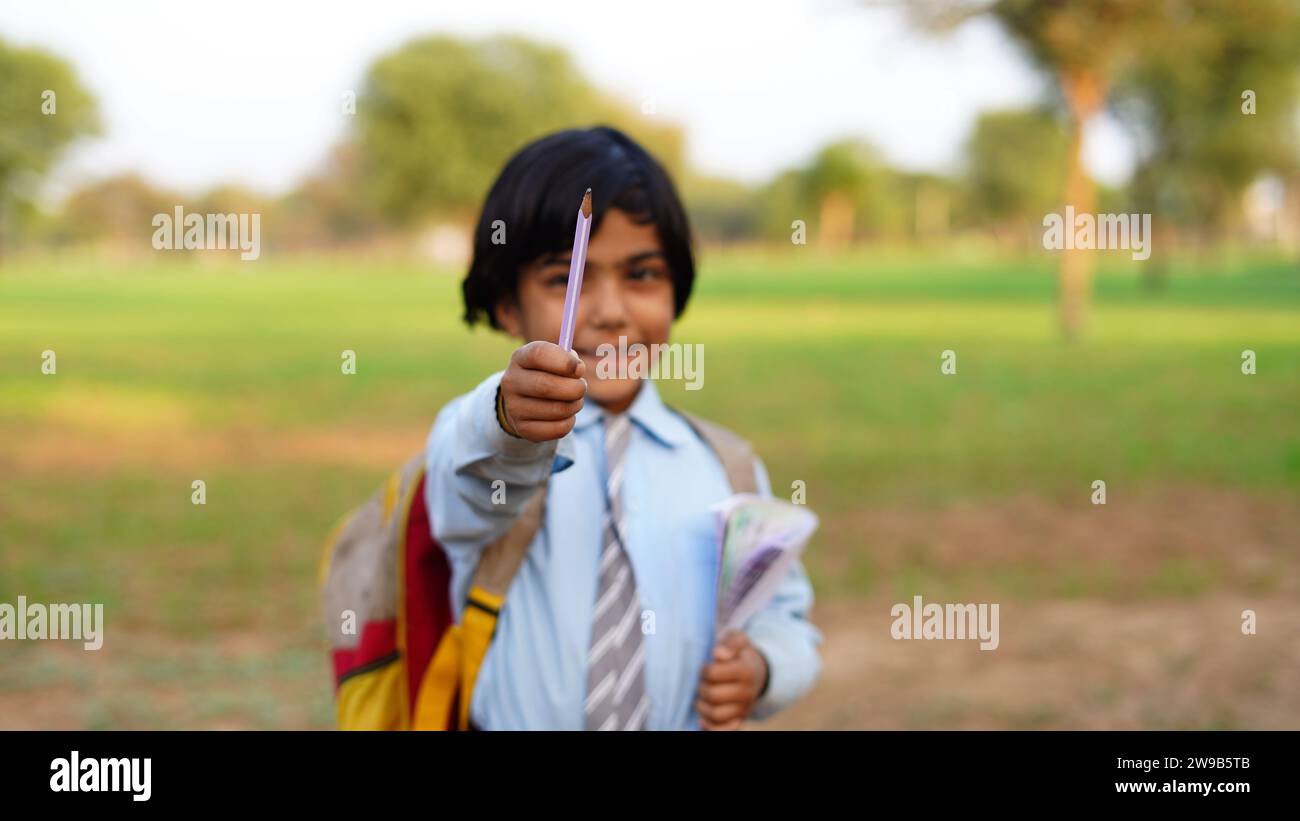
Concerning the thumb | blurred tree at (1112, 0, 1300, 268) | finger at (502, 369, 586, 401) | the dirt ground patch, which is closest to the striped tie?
the thumb

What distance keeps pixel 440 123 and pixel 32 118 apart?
20.8m

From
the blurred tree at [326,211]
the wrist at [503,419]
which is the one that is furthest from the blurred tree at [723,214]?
the wrist at [503,419]

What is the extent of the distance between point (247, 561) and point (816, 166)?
71692 mm

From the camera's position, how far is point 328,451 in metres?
9.24

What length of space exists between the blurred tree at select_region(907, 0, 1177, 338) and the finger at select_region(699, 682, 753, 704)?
57.2 feet

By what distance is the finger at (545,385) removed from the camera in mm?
1321

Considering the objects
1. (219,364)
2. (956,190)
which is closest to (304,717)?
(219,364)

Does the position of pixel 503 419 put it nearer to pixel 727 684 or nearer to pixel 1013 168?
pixel 727 684

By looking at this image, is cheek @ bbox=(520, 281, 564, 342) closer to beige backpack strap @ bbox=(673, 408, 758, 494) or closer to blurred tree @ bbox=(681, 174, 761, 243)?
beige backpack strap @ bbox=(673, 408, 758, 494)

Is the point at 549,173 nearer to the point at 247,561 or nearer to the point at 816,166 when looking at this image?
the point at 247,561

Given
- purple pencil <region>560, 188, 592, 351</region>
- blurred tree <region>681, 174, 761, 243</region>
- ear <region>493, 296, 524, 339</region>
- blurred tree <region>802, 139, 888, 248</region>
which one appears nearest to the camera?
purple pencil <region>560, 188, 592, 351</region>

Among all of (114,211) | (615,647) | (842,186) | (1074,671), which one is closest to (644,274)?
(615,647)

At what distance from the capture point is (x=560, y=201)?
6.19 ft

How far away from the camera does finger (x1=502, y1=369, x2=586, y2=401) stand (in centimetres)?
132
